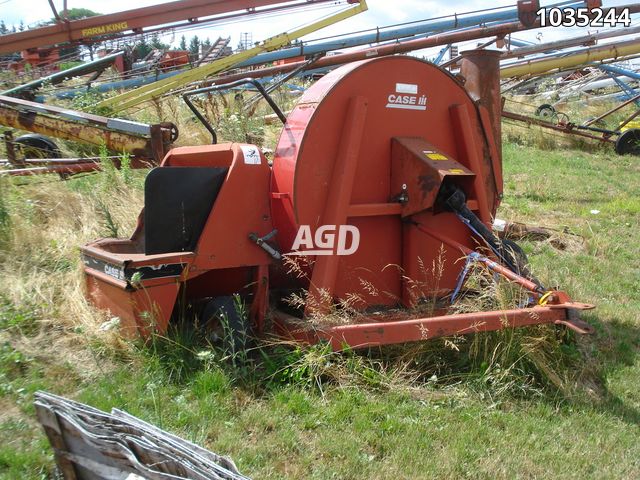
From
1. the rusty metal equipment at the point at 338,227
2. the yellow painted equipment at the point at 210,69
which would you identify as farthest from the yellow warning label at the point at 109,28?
the rusty metal equipment at the point at 338,227

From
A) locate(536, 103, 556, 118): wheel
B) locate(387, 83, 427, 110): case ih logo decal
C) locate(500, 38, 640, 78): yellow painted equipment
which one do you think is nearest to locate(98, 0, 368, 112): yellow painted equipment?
locate(500, 38, 640, 78): yellow painted equipment

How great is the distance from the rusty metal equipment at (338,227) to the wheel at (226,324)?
3 centimetres

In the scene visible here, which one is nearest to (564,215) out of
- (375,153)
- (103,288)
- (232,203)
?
(375,153)

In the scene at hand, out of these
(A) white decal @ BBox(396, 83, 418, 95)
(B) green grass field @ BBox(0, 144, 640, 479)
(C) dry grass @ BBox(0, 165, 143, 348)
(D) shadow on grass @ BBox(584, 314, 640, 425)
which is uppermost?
(A) white decal @ BBox(396, 83, 418, 95)

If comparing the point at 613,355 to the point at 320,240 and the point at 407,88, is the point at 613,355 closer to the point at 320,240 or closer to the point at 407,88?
the point at 320,240

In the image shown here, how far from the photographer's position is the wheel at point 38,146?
27.7 feet

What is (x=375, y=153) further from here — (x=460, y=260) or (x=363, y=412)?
(x=363, y=412)

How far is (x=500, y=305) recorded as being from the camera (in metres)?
3.85

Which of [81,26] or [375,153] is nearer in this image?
[375,153]

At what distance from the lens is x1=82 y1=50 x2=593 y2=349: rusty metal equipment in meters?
3.64

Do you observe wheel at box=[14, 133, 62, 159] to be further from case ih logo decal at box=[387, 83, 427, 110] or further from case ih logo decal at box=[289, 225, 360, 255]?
case ih logo decal at box=[387, 83, 427, 110]

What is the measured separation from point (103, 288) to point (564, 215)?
667 centimetres

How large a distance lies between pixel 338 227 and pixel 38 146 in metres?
6.47

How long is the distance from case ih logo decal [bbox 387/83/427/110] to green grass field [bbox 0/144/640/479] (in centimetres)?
162
